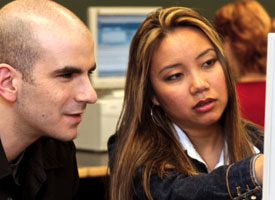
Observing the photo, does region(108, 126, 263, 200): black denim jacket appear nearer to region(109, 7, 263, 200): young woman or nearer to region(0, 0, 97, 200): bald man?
region(109, 7, 263, 200): young woman

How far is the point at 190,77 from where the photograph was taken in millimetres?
1510

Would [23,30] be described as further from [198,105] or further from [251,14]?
[251,14]

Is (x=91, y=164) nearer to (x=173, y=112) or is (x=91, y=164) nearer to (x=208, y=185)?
(x=173, y=112)

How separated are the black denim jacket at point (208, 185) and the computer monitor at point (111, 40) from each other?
4.94 ft

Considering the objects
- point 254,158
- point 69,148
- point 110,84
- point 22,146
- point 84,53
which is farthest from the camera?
point 110,84

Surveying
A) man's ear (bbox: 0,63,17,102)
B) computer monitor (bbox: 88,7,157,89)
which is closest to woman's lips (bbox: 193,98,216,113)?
man's ear (bbox: 0,63,17,102)

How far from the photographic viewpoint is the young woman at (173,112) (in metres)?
1.51

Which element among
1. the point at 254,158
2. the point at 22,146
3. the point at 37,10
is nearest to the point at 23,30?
the point at 37,10

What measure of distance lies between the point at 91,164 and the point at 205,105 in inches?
46.3

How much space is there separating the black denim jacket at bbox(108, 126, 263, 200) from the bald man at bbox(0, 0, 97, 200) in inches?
9.2

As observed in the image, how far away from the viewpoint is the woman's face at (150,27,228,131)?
1.51 metres

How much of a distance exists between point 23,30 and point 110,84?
65.0 inches

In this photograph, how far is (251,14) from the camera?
9.14 feet

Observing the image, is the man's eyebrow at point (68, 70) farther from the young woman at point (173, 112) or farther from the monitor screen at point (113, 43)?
the monitor screen at point (113, 43)
